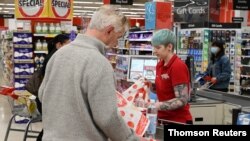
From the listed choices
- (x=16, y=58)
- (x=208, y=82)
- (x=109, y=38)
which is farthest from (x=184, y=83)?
(x=16, y=58)

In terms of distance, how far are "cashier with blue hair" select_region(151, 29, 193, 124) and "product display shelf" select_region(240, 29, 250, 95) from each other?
30.6 feet

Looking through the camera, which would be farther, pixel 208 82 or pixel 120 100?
pixel 208 82

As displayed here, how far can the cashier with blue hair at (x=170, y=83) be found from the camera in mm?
2902

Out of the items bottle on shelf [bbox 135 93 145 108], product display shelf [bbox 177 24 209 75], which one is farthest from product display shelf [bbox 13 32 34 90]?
bottle on shelf [bbox 135 93 145 108]

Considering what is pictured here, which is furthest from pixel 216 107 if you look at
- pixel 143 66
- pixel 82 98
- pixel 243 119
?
pixel 82 98

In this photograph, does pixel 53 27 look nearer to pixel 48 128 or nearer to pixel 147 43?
pixel 147 43

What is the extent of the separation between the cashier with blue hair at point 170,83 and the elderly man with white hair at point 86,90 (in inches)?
37.4

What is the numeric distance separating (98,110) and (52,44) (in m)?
4.16

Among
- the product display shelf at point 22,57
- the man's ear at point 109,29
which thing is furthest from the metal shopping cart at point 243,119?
the product display shelf at point 22,57

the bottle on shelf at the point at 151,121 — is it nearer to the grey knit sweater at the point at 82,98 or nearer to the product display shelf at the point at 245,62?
the grey knit sweater at the point at 82,98

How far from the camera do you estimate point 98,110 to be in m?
1.85

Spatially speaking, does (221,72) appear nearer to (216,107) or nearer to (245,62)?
(216,107)

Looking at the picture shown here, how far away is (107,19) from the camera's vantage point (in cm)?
200

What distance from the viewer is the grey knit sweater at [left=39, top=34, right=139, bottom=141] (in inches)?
72.6
